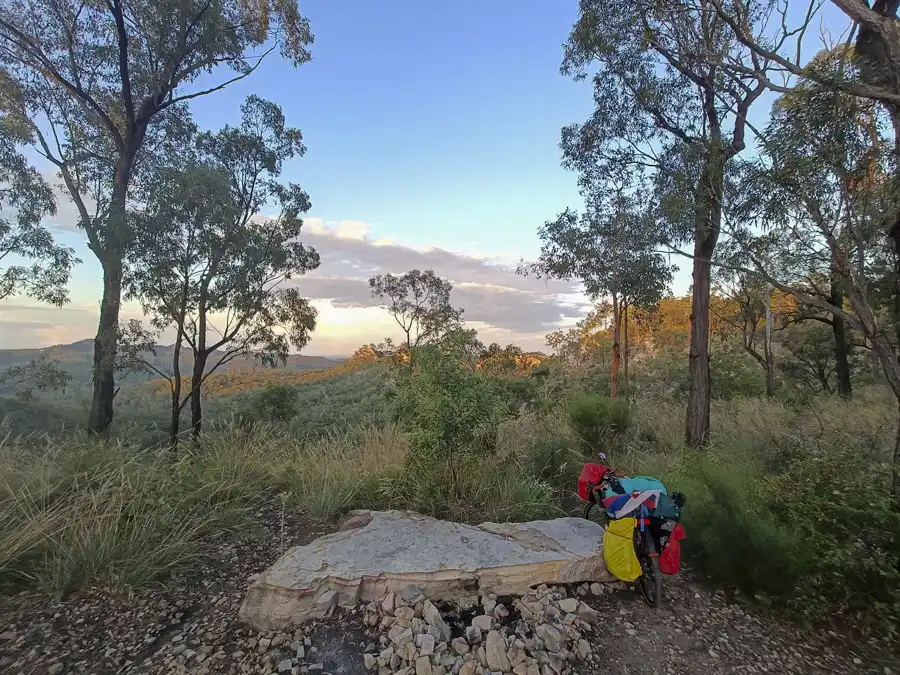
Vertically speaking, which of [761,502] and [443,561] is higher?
[761,502]

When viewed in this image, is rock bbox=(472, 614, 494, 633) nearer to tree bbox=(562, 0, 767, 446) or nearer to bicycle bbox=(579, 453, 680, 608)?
bicycle bbox=(579, 453, 680, 608)

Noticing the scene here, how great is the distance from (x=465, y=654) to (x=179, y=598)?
2104 mm

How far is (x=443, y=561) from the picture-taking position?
292cm

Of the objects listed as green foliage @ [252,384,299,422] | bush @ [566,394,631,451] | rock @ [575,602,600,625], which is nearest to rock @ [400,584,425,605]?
rock @ [575,602,600,625]

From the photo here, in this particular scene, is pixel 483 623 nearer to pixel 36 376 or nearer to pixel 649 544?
pixel 649 544

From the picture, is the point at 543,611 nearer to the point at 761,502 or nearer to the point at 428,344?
the point at 761,502

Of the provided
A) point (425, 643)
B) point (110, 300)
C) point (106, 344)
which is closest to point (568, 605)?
point (425, 643)

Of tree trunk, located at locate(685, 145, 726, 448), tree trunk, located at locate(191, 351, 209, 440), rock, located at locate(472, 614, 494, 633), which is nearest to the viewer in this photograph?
rock, located at locate(472, 614, 494, 633)

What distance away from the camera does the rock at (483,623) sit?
2424 millimetres

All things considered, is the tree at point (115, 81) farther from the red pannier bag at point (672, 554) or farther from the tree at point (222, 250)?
the red pannier bag at point (672, 554)

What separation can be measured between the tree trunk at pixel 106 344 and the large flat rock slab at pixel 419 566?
6.50 metres

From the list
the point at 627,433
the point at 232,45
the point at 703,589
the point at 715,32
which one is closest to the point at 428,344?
the point at 703,589

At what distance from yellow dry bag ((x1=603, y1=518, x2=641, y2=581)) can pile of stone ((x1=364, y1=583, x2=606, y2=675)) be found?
32cm

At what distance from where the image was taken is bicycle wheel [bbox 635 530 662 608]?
2795 mm
